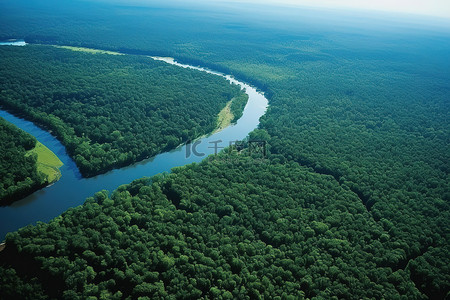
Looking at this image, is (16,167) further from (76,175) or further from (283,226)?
(283,226)

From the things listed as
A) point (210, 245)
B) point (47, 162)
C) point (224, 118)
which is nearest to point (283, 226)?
point (210, 245)

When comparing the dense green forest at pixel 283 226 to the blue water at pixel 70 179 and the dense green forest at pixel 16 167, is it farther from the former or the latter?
the dense green forest at pixel 16 167

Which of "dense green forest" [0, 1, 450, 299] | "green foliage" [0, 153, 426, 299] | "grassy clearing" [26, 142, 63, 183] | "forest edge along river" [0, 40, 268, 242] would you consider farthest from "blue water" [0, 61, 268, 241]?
"green foliage" [0, 153, 426, 299]

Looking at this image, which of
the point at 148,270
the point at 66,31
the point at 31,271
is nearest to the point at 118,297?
the point at 148,270

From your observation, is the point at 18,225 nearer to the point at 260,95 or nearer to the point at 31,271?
the point at 31,271

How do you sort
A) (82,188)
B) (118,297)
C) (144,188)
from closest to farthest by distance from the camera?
(118,297) < (144,188) < (82,188)

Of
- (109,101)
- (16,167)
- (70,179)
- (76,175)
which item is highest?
(109,101)
